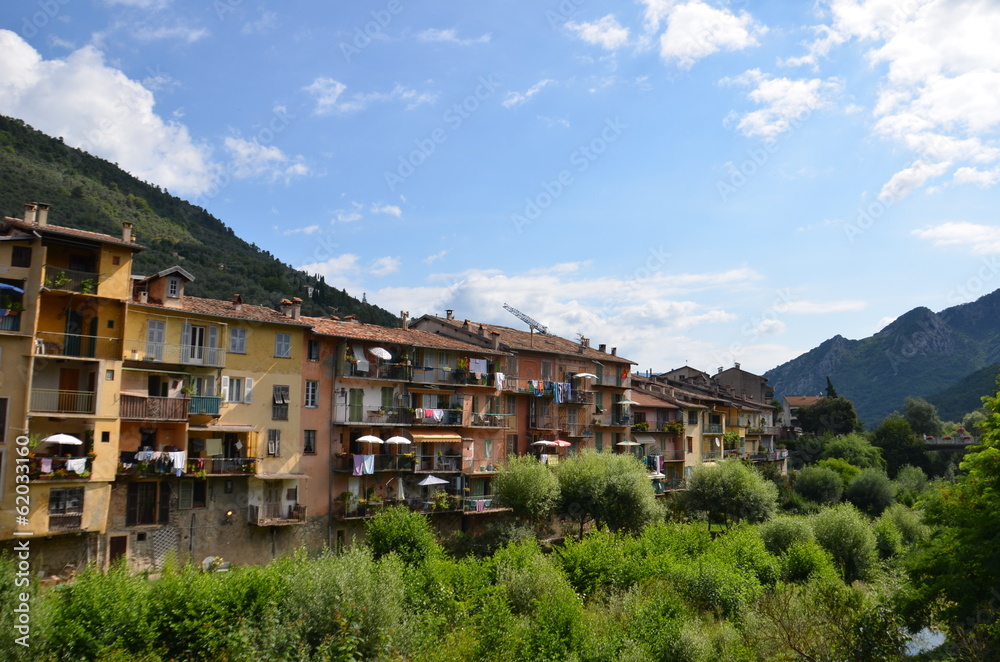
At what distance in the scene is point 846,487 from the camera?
256 ft

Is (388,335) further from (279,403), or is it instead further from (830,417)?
(830,417)

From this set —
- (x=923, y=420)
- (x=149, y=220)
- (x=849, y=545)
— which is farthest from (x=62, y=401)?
(x=923, y=420)

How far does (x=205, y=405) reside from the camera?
3816cm

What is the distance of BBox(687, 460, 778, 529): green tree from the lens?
199 ft

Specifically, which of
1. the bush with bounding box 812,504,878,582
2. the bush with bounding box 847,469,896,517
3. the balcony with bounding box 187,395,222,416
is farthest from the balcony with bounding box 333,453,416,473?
the bush with bounding box 847,469,896,517

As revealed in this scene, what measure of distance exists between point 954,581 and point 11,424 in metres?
37.7

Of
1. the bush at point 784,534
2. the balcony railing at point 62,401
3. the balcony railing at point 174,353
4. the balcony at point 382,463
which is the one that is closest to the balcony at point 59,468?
the balcony railing at point 62,401

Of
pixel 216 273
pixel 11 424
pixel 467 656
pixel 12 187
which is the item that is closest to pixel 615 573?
pixel 467 656

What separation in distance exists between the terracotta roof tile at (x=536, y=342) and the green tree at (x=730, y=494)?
1153 centimetres

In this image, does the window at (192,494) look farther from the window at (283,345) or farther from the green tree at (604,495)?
the green tree at (604,495)

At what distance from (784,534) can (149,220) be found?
275 ft

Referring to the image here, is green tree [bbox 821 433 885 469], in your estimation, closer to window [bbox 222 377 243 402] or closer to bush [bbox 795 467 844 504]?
bush [bbox 795 467 844 504]

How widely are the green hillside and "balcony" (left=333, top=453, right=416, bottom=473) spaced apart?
3619 centimetres

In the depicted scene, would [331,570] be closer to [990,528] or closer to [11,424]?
[11,424]
